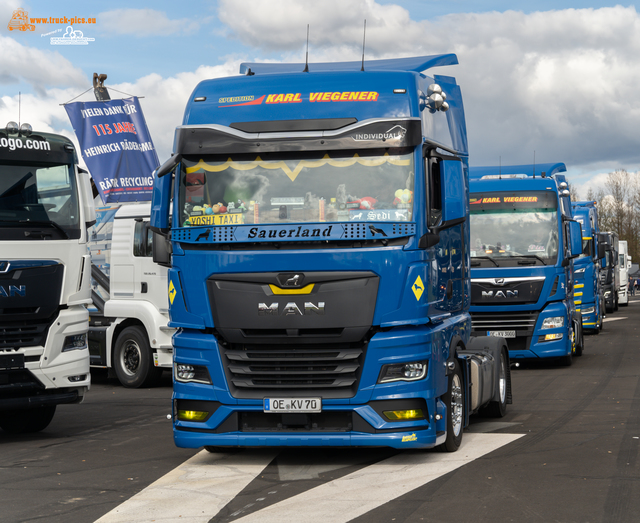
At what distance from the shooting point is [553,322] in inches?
624

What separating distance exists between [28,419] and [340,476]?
483cm

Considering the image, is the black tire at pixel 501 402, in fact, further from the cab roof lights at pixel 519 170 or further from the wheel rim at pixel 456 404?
the cab roof lights at pixel 519 170

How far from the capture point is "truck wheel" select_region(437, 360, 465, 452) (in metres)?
8.06

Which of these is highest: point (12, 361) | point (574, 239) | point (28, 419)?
point (574, 239)

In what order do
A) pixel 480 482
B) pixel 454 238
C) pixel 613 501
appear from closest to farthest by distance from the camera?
1. pixel 613 501
2. pixel 480 482
3. pixel 454 238

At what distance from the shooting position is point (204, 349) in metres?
7.66

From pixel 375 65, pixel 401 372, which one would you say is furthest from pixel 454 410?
pixel 375 65

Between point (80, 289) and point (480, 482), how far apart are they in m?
5.13

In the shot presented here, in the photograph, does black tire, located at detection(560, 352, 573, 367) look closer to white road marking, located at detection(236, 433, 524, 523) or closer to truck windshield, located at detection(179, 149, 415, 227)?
white road marking, located at detection(236, 433, 524, 523)

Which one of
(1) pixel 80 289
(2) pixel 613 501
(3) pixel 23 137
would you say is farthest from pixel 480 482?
(3) pixel 23 137

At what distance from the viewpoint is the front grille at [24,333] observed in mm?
9484

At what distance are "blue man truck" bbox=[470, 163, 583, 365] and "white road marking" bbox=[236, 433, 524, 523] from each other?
285 inches

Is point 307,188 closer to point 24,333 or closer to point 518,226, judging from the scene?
point 24,333

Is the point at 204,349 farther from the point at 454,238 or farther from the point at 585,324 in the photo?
the point at 585,324
